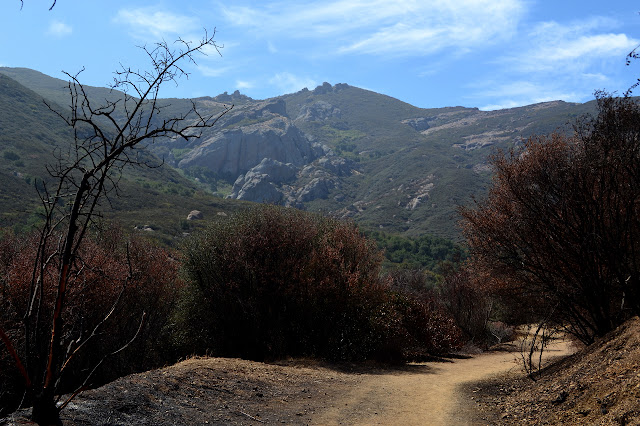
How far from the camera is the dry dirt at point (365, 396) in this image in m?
6.55

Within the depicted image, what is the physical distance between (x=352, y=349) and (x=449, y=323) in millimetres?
7038

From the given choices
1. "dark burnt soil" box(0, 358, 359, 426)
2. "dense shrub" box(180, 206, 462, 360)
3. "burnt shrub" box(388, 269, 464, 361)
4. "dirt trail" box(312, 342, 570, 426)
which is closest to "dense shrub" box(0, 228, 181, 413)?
"dense shrub" box(180, 206, 462, 360)

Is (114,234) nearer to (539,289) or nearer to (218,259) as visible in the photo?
(218,259)

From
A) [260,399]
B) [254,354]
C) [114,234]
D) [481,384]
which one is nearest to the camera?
[260,399]

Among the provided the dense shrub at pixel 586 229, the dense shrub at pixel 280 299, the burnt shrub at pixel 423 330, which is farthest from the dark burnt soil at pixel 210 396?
the burnt shrub at pixel 423 330

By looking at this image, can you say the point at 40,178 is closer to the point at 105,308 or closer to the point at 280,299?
the point at 105,308

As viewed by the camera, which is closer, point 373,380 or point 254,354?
point 373,380

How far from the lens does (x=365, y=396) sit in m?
10.7

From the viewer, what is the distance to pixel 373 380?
42.3 feet

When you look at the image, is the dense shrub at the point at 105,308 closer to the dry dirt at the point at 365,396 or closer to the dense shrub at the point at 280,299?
the dense shrub at the point at 280,299

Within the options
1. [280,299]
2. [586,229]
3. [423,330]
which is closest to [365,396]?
[586,229]

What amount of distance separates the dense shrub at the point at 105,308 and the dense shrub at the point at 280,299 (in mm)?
1121

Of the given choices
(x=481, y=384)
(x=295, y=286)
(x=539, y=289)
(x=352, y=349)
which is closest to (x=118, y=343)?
(x=295, y=286)

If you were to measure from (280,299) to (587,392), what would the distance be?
1124cm
